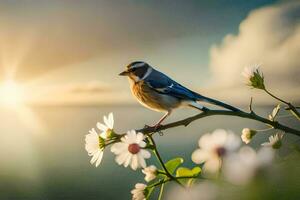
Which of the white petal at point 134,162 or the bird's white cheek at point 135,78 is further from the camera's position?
the bird's white cheek at point 135,78

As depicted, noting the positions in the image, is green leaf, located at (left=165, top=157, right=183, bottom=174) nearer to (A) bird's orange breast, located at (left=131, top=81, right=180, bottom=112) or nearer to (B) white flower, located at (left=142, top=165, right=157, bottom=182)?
(B) white flower, located at (left=142, top=165, right=157, bottom=182)

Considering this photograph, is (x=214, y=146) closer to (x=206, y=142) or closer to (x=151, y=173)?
(x=206, y=142)

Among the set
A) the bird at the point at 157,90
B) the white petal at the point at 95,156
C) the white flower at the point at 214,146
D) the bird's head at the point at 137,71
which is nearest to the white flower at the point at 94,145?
the white petal at the point at 95,156

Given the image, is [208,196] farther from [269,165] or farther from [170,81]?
[170,81]

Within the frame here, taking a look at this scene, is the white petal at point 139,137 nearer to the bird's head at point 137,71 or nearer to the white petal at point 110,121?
the white petal at point 110,121

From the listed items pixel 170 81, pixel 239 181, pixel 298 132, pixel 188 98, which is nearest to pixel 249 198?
pixel 239 181
